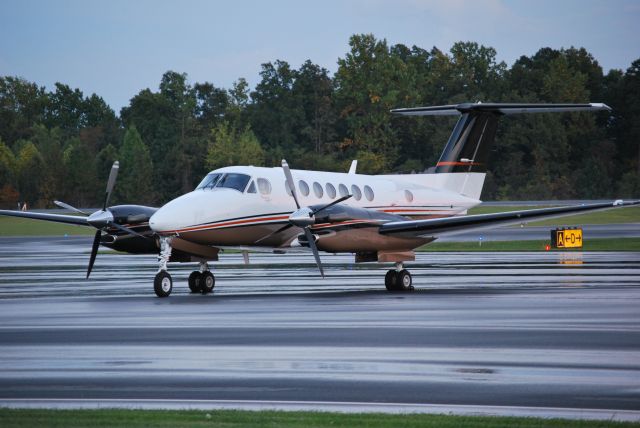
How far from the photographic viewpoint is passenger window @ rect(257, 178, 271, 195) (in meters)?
25.2

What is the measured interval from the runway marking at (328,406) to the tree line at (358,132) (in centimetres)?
7626

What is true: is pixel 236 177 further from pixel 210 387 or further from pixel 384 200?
pixel 210 387

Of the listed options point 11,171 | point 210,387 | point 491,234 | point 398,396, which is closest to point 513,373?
point 398,396

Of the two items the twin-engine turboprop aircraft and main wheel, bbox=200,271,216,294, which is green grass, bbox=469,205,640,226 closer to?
the twin-engine turboprop aircraft

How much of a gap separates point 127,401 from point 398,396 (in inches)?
112

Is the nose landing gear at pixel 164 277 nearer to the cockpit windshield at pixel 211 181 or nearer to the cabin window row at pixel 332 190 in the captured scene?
the cockpit windshield at pixel 211 181

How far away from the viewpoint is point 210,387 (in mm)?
11289

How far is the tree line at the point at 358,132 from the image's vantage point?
3661 inches

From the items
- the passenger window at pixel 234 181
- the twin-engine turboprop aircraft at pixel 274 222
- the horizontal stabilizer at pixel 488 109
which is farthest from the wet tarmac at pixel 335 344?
the horizontal stabilizer at pixel 488 109

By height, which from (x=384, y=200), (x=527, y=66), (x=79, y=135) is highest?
(x=527, y=66)

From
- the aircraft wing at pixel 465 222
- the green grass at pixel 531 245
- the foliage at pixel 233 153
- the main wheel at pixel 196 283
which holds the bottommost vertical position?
the main wheel at pixel 196 283

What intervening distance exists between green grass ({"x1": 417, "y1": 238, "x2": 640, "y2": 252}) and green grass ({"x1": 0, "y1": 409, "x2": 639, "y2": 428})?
3355 centimetres

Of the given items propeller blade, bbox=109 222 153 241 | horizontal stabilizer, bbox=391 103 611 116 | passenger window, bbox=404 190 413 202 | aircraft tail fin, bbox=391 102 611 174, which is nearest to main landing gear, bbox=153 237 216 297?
propeller blade, bbox=109 222 153 241

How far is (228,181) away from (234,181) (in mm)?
148
